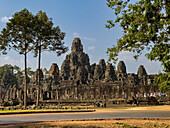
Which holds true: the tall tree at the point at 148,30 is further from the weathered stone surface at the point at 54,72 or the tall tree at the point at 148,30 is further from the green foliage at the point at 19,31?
the weathered stone surface at the point at 54,72

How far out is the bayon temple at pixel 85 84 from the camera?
41506 mm

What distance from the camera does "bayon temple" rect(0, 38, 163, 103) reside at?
136 ft

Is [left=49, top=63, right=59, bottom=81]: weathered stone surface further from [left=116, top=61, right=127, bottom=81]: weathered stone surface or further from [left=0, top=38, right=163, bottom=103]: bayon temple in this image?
[left=116, top=61, right=127, bottom=81]: weathered stone surface

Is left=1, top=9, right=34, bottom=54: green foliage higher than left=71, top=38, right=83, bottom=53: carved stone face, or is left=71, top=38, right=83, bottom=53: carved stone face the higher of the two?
left=71, top=38, right=83, bottom=53: carved stone face

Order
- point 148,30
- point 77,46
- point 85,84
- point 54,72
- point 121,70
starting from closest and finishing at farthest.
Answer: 1. point 148,30
2. point 85,84
3. point 121,70
4. point 54,72
5. point 77,46

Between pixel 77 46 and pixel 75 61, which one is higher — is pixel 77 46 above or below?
above

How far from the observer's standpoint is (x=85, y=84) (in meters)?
50.9

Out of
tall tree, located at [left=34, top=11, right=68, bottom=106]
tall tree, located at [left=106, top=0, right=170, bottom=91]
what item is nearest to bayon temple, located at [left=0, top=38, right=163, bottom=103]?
tall tree, located at [left=34, top=11, right=68, bottom=106]

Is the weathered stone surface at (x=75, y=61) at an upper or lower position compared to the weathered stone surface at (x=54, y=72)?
upper

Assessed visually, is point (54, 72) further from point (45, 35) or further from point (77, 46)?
point (45, 35)

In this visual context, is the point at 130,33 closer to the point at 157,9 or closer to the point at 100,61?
the point at 157,9

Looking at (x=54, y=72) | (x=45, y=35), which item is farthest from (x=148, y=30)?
(x=54, y=72)

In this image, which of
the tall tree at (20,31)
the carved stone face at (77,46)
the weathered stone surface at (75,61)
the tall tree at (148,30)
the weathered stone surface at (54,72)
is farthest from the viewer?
the carved stone face at (77,46)

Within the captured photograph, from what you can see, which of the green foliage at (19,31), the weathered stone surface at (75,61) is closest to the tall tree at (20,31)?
the green foliage at (19,31)
